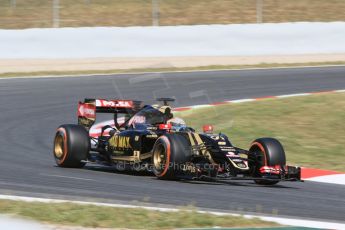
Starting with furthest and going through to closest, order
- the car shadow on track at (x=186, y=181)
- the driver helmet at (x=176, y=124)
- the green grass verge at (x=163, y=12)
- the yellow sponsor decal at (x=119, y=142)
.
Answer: the green grass verge at (x=163, y=12)
the yellow sponsor decal at (x=119, y=142)
the driver helmet at (x=176, y=124)
the car shadow on track at (x=186, y=181)

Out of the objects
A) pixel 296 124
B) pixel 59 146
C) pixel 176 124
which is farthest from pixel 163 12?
pixel 176 124

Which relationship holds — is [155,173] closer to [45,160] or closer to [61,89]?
[45,160]

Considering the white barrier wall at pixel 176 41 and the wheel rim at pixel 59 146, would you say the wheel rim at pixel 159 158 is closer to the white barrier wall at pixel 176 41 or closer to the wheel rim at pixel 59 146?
the wheel rim at pixel 59 146

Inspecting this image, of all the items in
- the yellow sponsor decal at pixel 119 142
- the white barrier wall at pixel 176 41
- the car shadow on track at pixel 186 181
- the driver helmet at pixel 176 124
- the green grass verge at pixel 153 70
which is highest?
the white barrier wall at pixel 176 41

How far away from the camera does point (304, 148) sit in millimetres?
15320

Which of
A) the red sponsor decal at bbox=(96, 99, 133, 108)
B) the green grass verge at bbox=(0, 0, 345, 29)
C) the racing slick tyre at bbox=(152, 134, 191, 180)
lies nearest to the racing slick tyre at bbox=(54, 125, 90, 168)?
the red sponsor decal at bbox=(96, 99, 133, 108)

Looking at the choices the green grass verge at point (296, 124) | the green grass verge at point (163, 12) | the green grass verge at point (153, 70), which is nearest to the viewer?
the green grass verge at point (296, 124)

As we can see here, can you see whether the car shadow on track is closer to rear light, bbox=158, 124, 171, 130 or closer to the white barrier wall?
rear light, bbox=158, 124, 171, 130

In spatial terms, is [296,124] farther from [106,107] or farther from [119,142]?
[119,142]

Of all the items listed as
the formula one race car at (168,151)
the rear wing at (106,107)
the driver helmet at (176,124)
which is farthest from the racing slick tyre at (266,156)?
the rear wing at (106,107)

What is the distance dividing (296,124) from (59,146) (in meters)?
5.76

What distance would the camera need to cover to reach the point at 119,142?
1273 cm

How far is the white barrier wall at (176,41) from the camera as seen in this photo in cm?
2566

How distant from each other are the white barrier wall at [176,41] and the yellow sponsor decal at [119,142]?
42.8ft
